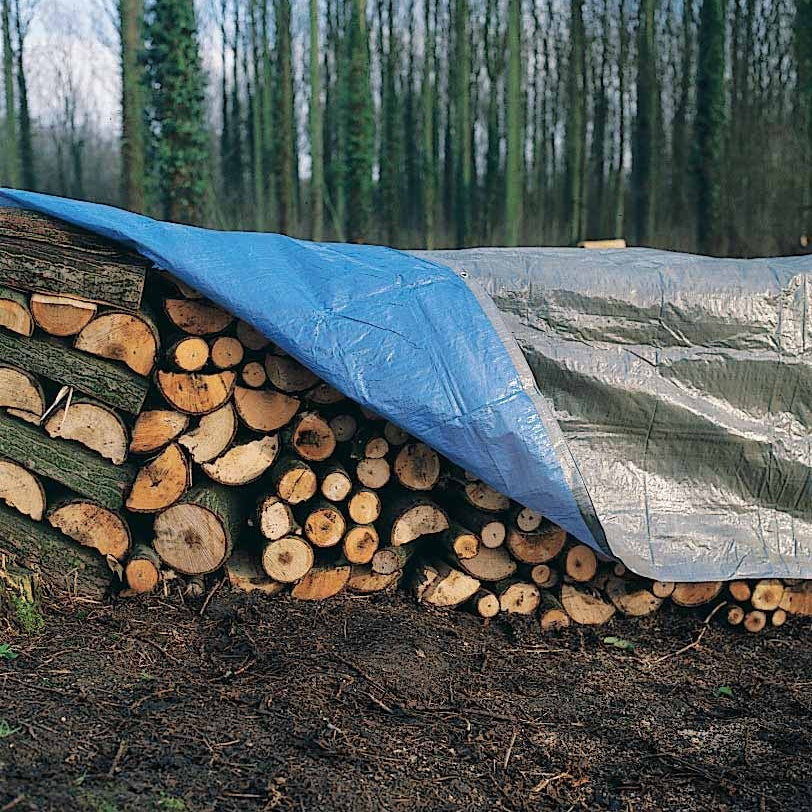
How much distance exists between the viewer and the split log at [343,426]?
3848 millimetres

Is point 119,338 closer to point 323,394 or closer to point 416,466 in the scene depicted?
point 323,394

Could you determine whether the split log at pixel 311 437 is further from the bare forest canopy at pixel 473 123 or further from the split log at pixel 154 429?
the bare forest canopy at pixel 473 123

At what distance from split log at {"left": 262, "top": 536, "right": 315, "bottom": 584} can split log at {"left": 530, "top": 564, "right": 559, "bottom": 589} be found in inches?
37.8

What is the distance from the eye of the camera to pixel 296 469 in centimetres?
370

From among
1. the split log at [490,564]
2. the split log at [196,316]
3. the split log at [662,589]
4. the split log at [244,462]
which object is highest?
the split log at [196,316]

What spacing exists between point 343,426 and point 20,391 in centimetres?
126

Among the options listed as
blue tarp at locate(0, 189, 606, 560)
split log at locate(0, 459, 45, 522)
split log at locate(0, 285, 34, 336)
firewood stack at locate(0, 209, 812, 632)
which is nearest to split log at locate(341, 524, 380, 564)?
firewood stack at locate(0, 209, 812, 632)

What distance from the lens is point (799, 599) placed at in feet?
13.1

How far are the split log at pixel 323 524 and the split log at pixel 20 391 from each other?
3.68 ft

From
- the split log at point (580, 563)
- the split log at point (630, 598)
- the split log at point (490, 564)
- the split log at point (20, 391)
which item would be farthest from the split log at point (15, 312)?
the split log at point (630, 598)

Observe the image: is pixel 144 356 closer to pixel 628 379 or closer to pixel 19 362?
pixel 19 362

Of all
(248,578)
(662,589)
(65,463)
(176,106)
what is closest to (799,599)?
(662,589)

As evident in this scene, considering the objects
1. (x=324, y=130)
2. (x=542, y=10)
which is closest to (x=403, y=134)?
(x=324, y=130)

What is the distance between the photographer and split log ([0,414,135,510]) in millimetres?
3541
